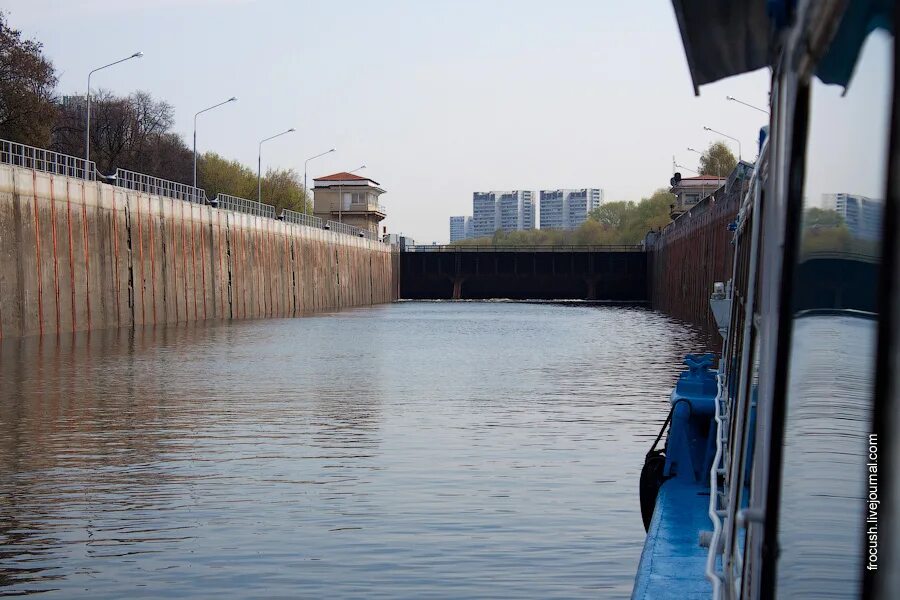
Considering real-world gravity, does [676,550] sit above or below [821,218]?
below

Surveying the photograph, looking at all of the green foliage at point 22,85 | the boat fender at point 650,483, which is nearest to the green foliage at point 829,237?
the boat fender at point 650,483

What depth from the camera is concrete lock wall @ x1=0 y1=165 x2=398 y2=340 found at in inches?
1307

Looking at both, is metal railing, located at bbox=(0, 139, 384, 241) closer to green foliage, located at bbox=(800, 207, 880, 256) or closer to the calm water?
the calm water

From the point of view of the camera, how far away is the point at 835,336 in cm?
224

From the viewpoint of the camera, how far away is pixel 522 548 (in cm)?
952

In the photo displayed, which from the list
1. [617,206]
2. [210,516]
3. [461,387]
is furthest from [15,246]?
[617,206]

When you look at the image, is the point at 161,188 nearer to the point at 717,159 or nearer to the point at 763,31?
the point at 763,31

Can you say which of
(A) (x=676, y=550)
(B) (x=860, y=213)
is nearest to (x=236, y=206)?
(A) (x=676, y=550)

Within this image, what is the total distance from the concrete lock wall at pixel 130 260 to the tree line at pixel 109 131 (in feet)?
35.9

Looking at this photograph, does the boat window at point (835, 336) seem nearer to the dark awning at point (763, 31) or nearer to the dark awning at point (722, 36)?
the dark awning at point (763, 31)

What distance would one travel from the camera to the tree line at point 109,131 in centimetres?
5672

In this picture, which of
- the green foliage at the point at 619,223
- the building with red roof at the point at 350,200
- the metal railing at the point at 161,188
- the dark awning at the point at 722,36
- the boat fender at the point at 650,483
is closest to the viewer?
the dark awning at the point at 722,36

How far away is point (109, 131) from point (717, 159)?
69.2 meters

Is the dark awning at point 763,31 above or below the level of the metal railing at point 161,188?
below
